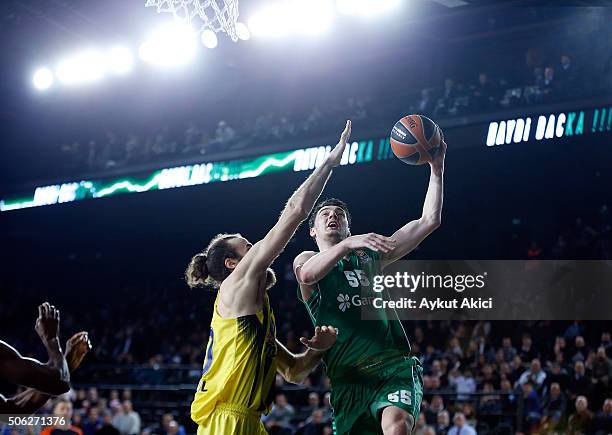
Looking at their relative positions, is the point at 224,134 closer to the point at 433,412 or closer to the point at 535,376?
the point at 433,412

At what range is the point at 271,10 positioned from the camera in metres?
14.6

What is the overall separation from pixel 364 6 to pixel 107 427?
25.6 feet

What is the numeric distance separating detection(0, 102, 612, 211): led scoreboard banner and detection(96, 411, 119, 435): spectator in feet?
17.8

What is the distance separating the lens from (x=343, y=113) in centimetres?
1537

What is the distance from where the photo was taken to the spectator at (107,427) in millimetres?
11086

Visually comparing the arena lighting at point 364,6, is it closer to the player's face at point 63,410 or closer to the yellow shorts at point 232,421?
the player's face at point 63,410

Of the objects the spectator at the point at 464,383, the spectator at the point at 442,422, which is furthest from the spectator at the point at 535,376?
the spectator at the point at 442,422

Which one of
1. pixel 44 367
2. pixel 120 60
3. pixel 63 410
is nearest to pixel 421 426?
pixel 63 410

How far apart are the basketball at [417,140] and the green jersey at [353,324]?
34.9 inches

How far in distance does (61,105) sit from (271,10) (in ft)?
29.8

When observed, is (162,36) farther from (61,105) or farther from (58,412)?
(58,412)

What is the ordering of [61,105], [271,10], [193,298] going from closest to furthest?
[271,10]
[193,298]
[61,105]

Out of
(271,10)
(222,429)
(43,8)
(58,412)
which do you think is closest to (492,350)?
(58,412)

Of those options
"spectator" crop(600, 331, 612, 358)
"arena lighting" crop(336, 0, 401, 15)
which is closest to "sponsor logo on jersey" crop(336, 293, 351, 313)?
"spectator" crop(600, 331, 612, 358)
